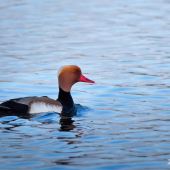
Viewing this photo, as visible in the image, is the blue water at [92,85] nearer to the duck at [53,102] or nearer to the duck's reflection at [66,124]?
the duck's reflection at [66,124]

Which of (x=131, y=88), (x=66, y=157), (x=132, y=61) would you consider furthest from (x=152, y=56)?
(x=66, y=157)

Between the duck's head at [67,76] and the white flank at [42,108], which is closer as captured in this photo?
the white flank at [42,108]

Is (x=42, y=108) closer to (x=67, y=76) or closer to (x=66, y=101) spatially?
(x=66, y=101)

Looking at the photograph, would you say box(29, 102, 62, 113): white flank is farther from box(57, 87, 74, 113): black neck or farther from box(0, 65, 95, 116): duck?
box(57, 87, 74, 113): black neck

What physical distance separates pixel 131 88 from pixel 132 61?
3.65 m

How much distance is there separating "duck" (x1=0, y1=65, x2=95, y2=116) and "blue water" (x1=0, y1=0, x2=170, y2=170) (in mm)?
192

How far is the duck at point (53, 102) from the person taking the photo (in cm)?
873

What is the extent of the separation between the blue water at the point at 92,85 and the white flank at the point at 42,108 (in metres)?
0.14

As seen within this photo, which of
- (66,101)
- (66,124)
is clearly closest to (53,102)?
(66,101)

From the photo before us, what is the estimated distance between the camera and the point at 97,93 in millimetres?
11258

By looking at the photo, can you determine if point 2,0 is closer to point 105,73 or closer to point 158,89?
point 105,73

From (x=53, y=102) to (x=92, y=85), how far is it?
10.7 feet

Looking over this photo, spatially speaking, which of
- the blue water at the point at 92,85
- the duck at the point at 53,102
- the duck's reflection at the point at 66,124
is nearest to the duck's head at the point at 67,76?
the duck at the point at 53,102

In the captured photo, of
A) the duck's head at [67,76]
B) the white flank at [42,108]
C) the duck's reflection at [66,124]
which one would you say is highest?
the duck's head at [67,76]
